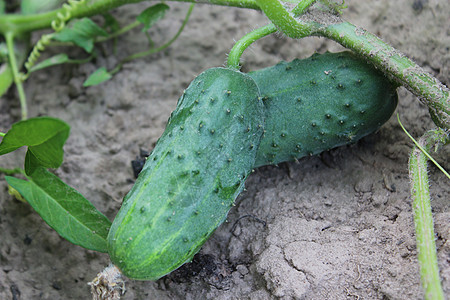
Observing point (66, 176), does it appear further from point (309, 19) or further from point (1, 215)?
point (309, 19)

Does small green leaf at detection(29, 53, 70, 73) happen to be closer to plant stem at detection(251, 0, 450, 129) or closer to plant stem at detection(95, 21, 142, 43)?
plant stem at detection(95, 21, 142, 43)

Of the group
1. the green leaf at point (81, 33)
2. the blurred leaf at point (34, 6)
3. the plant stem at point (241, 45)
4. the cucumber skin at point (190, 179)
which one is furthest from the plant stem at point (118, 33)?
the cucumber skin at point (190, 179)

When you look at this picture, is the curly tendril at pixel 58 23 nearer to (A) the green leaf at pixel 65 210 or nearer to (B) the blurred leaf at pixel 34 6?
(B) the blurred leaf at pixel 34 6

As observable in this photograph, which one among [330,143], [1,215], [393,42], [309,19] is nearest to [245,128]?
[330,143]

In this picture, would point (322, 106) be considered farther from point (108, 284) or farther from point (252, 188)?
point (108, 284)

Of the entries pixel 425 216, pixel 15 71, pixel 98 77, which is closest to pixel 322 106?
pixel 425 216
